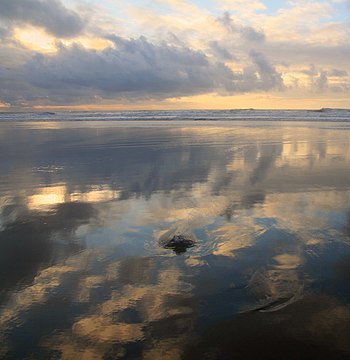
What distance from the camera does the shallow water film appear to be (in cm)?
360

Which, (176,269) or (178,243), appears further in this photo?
(178,243)

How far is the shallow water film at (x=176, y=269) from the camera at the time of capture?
3.60 meters

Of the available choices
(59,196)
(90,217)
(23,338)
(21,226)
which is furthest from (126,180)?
(23,338)

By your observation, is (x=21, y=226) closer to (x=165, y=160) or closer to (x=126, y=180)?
(x=126, y=180)

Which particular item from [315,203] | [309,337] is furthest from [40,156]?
[309,337]

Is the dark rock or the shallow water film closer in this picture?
the shallow water film

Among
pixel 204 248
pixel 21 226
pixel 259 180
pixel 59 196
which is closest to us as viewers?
pixel 204 248

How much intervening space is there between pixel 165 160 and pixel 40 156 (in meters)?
5.79

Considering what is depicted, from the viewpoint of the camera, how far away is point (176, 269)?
502 centimetres

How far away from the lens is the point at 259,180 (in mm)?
10891

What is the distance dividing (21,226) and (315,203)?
6028 millimetres

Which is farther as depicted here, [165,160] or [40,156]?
[40,156]

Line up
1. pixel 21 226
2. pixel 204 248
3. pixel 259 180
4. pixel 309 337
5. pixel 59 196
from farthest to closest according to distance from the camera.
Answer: pixel 259 180
pixel 59 196
pixel 21 226
pixel 204 248
pixel 309 337

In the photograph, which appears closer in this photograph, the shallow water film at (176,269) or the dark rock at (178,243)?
the shallow water film at (176,269)
